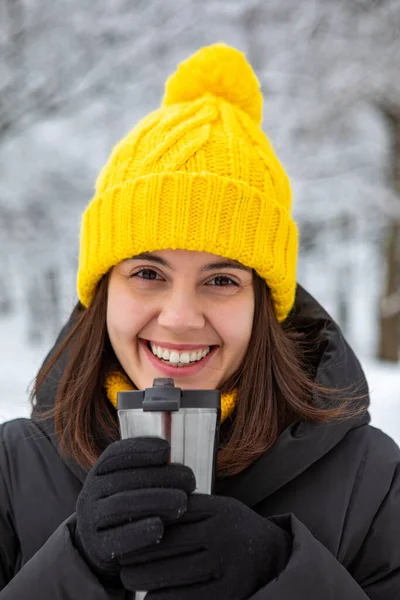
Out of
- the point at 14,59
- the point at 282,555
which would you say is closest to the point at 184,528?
the point at 282,555

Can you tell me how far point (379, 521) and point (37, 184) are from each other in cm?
783

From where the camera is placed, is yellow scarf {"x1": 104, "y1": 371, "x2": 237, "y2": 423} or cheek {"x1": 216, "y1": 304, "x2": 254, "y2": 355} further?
yellow scarf {"x1": 104, "y1": 371, "x2": 237, "y2": 423}

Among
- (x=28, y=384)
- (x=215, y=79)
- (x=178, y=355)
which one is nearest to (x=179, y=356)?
(x=178, y=355)

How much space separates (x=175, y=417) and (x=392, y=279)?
9193mm

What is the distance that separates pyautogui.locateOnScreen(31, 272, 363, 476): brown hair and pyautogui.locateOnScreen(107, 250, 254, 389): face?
7 centimetres

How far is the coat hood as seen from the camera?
1429 millimetres

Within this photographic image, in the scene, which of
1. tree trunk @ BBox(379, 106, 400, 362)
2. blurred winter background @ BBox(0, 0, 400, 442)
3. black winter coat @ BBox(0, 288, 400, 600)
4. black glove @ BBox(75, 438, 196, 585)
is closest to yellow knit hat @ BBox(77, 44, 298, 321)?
black winter coat @ BBox(0, 288, 400, 600)

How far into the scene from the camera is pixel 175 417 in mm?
1068

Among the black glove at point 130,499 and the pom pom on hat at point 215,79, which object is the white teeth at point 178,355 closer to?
the black glove at point 130,499

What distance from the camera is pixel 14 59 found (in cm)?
600

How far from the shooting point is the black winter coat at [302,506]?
3.92 feet

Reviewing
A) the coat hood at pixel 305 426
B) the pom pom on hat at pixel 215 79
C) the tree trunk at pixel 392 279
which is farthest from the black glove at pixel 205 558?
the tree trunk at pixel 392 279

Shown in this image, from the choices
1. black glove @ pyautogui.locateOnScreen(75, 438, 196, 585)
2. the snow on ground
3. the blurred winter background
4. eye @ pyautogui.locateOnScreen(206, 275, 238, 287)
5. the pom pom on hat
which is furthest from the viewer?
the blurred winter background

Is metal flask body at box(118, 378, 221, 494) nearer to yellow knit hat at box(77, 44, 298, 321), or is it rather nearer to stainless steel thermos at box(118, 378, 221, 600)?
stainless steel thermos at box(118, 378, 221, 600)
